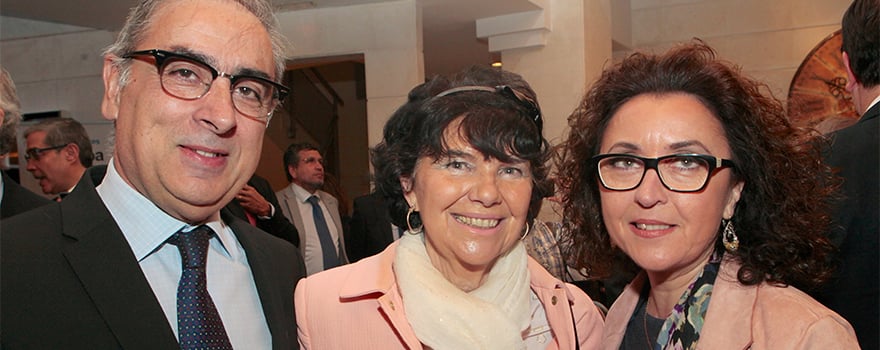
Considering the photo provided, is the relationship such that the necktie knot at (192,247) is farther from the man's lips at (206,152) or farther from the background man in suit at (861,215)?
the background man in suit at (861,215)

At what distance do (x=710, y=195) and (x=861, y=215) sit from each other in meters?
0.98

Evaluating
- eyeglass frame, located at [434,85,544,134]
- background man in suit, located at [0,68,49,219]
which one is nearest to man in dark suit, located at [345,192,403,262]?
background man in suit, located at [0,68,49,219]

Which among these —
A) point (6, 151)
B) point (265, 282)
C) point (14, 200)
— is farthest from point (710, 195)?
point (6, 151)

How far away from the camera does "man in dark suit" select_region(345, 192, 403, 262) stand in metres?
6.02

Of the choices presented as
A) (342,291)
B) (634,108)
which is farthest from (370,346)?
(634,108)

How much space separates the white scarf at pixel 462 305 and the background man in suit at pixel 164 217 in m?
0.40

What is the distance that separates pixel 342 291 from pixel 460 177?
0.49 metres

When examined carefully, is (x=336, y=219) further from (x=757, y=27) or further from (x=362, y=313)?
(x=757, y=27)

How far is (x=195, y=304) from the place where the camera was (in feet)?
5.11

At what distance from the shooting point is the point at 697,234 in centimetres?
173

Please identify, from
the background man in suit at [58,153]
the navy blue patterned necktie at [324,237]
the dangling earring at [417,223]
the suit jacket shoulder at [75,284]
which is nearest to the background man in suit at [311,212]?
the navy blue patterned necktie at [324,237]

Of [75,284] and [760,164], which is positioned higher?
[760,164]

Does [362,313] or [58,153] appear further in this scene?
[58,153]

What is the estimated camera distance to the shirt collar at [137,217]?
1555 millimetres
